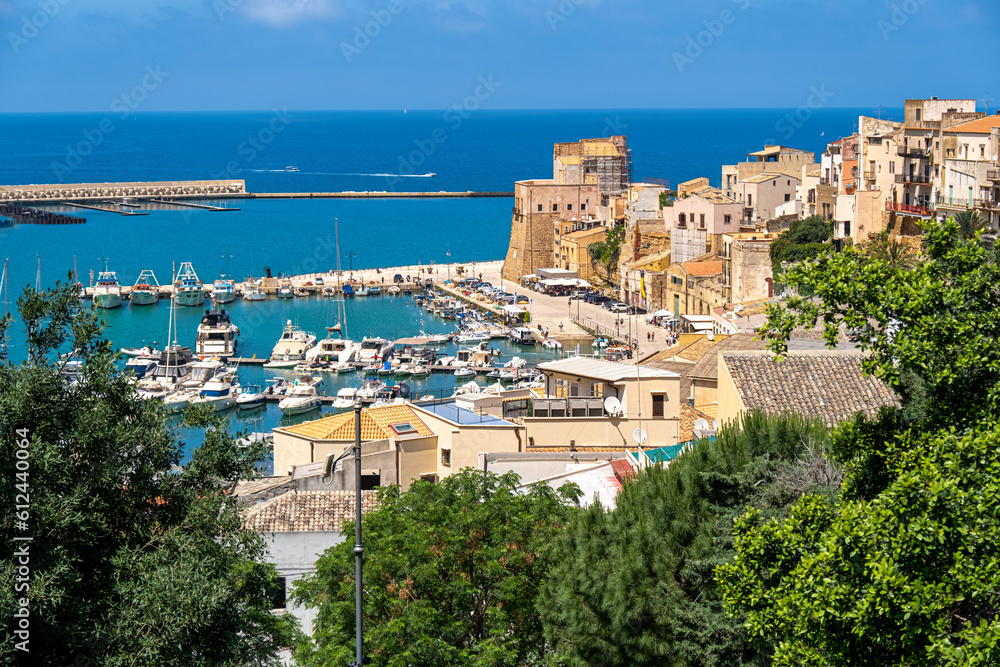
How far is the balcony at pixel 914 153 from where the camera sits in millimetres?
38031

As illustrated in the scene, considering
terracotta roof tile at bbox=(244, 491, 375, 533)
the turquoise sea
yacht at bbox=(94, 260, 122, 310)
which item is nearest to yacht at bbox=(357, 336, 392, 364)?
the turquoise sea

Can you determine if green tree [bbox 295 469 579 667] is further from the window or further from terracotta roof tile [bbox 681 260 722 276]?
terracotta roof tile [bbox 681 260 722 276]

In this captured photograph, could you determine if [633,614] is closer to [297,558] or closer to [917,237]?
[297,558]

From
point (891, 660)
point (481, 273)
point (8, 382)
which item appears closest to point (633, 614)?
point (891, 660)

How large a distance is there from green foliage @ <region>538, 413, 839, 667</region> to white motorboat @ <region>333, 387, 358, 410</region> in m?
26.2

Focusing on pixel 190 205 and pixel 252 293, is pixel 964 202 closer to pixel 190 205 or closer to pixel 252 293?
pixel 252 293

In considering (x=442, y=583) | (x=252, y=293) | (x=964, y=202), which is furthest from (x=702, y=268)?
(x=442, y=583)

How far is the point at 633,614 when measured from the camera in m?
9.03

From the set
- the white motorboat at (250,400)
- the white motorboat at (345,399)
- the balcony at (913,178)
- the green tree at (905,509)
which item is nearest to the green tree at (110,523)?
the green tree at (905,509)

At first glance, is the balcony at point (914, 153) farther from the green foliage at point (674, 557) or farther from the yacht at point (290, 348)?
the green foliage at point (674, 557)

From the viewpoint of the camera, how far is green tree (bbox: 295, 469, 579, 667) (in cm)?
920

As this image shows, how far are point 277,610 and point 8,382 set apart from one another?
17.4 feet

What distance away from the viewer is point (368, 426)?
18031 millimetres

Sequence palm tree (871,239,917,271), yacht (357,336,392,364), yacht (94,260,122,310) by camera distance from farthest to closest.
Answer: yacht (94,260,122,310) → yacht (357,336,392,364) → palm tree (871,239,917,271)
